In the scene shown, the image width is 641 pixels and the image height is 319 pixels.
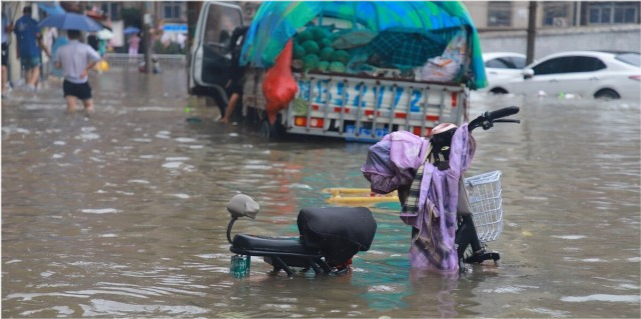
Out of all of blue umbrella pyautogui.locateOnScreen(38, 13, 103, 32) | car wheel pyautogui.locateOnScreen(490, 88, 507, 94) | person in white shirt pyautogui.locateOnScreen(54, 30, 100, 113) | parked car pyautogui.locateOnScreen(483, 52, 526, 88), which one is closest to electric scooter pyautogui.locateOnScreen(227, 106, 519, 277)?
person in white shirt pyautogui.locateOnScreen(54, 30, 100, 113)

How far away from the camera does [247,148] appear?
50.4ft

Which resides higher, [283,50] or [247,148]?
[283,50]

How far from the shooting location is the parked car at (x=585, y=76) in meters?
26.3

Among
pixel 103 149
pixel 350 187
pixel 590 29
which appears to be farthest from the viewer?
pixel 590 29

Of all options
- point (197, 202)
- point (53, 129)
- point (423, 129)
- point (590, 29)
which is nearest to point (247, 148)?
point (423, 129)

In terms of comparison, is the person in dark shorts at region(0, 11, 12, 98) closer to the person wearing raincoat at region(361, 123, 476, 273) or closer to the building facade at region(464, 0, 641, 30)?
the person wearing raincoat at region(361, 123, 476, 273)

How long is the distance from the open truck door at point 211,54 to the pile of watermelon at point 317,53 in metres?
3.67

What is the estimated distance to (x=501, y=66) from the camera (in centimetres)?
3353

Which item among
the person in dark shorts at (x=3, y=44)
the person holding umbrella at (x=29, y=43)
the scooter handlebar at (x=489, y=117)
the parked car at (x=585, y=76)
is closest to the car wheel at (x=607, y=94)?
the parked car at (x=585, y=76)

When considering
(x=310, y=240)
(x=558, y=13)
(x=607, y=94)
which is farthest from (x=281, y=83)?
(x=558, y=13)

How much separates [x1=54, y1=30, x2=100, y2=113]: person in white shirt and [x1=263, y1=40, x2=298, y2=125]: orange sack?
17.1 feet

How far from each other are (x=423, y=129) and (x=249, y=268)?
8.92 metres

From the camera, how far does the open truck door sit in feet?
63.6

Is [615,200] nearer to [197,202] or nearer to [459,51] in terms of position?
[197,202]
